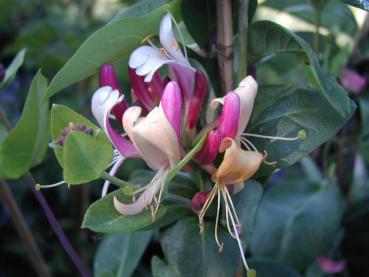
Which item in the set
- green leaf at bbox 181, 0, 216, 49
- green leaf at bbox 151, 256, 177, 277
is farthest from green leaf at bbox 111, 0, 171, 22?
green leaf at bbox 151, 256, 177, 277

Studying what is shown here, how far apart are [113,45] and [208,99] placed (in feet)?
0.33

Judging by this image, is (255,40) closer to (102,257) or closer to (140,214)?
(140,214)

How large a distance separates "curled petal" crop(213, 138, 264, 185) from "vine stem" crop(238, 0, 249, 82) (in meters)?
0.09

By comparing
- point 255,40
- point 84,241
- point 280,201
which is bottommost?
point 84,241

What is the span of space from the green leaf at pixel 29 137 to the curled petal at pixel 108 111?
0.32 feet

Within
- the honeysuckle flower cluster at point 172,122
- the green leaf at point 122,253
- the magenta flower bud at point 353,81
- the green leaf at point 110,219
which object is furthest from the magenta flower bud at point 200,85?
the magenta flower bud at point 353,81

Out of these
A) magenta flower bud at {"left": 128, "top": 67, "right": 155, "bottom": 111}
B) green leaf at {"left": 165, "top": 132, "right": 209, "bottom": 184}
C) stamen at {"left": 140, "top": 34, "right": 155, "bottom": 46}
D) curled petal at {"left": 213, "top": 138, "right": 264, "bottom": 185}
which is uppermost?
stamen at {"left": 140, "top": 34, "right": 155, "bottom": 46}

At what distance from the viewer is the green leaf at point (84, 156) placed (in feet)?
1.44

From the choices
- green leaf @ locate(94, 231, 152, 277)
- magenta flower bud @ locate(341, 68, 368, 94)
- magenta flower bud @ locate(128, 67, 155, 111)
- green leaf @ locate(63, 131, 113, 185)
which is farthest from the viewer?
magenta flower bud @ locate(341, 68, 368, 94)

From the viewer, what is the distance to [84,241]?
3.64 ft

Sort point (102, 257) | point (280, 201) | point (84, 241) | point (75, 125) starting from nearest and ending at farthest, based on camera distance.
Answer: point (75, 125)
point (102, 257)
point (280, 201)
point (84, 241)

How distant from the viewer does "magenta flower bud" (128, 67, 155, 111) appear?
54cm

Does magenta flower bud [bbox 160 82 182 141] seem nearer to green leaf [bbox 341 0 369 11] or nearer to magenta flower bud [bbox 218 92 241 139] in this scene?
magenta flower bud [bbox 218 92 241 139]

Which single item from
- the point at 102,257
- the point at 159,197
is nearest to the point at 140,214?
the point at 159,197
